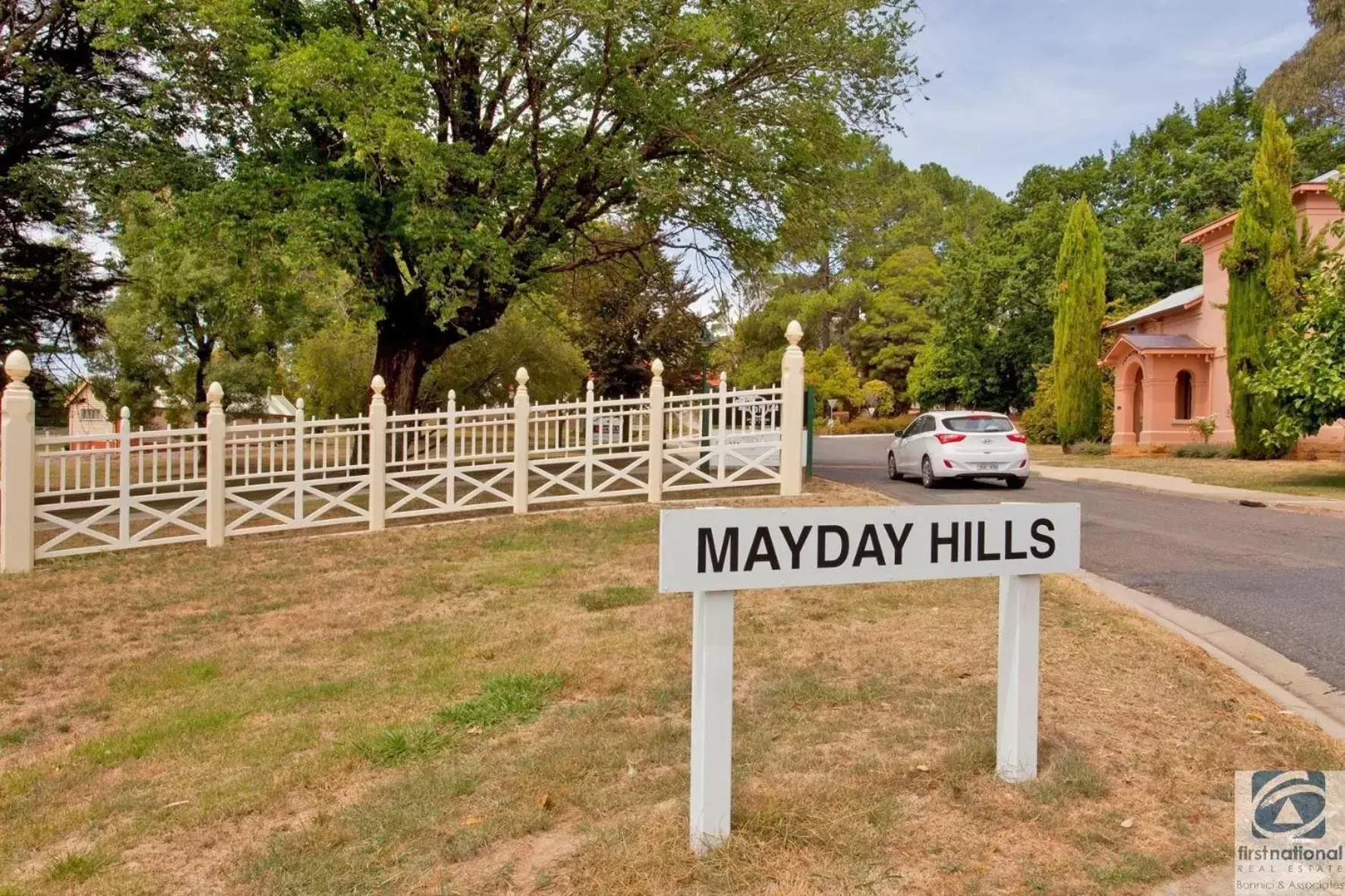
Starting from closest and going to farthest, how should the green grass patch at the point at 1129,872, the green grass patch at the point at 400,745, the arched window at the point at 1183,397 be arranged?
the green grass patch at the point at 1129,872 → the green grass patch at the point at 400,745 → the arched window at the point at 1183,397

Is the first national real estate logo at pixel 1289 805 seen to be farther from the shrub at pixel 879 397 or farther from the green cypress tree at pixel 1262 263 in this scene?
the shrub at pixel 879 397

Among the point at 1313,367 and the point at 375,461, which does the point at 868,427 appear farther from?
the point at 375,461

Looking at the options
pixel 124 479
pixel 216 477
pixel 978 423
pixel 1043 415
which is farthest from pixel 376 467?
pixel 1043 415

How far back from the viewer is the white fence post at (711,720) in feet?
9.39

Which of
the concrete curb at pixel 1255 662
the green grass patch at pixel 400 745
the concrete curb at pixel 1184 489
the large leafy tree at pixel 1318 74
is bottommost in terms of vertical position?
the green grass patch at pixel 400 745

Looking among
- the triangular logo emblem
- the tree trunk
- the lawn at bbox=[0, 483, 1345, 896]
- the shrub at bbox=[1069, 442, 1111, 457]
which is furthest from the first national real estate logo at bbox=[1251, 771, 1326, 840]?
the shrub at bbox=[1069, 442, 1111, 457]

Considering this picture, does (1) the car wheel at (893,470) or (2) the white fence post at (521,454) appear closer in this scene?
(2) the white fence post at (521,454)

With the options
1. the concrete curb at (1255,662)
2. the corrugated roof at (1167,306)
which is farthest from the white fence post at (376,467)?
the corrugated roof at (1167,306)

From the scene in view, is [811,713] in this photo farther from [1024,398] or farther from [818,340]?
[818,340]

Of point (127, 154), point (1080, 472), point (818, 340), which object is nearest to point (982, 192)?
point (818, 340)

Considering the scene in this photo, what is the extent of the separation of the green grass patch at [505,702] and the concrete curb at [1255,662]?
3588mm

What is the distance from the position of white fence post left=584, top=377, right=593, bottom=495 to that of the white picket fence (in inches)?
0.8

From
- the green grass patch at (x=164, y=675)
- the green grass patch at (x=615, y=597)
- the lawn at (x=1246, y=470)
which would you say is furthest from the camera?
the lawn at (x=1246, y=470)

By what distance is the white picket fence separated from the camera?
29.1 ft
